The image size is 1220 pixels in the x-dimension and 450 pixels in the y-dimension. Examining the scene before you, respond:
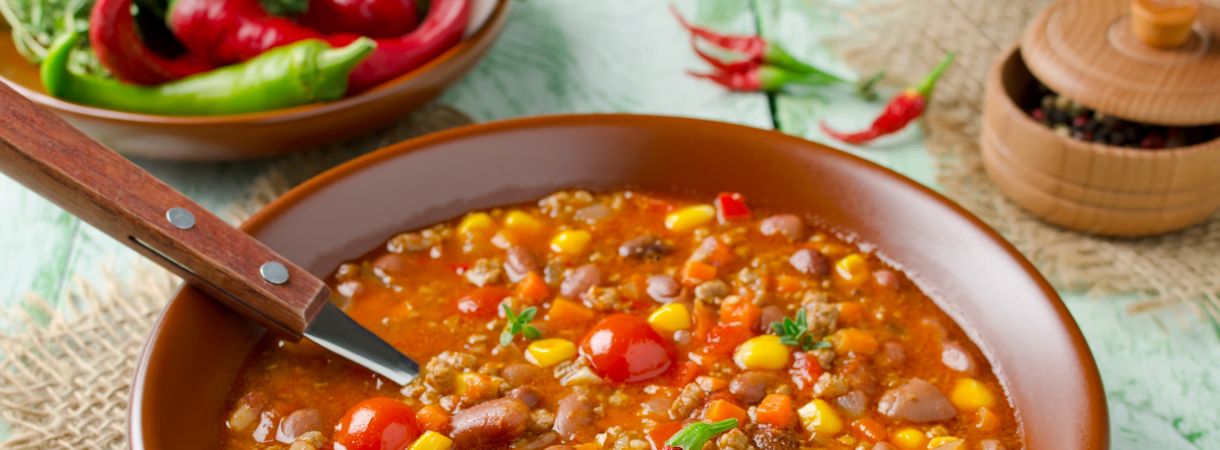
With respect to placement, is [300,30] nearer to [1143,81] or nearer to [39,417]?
[39,417]

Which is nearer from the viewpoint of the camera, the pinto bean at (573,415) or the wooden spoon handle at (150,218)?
the wooden spoon handle at (150,218)

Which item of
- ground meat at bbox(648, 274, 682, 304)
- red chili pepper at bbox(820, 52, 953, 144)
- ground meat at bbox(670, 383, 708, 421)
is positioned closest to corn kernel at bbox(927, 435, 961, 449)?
ground meat at bbox(670, 383, 708, 421)

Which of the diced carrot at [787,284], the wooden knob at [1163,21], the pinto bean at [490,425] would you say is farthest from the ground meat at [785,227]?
the wooden knob at [1163,21]

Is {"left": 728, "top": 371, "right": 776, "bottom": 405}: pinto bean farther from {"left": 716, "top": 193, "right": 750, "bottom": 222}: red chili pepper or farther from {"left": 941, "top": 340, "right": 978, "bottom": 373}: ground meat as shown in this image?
{"left": 716, "top": 193, "right": 750, "bottom": 222}: red chili pepper

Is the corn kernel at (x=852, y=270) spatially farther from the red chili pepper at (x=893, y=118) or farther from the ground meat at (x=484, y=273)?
the red chili pepper at (x=893, y=118)

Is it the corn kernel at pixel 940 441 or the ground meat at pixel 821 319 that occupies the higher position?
the ground meat at pixel 821 319

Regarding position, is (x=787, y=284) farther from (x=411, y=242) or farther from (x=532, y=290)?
(x=411, y=242)

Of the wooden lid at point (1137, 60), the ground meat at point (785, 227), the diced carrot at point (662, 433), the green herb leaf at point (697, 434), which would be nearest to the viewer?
the green herb leaf at point (697, 434)
